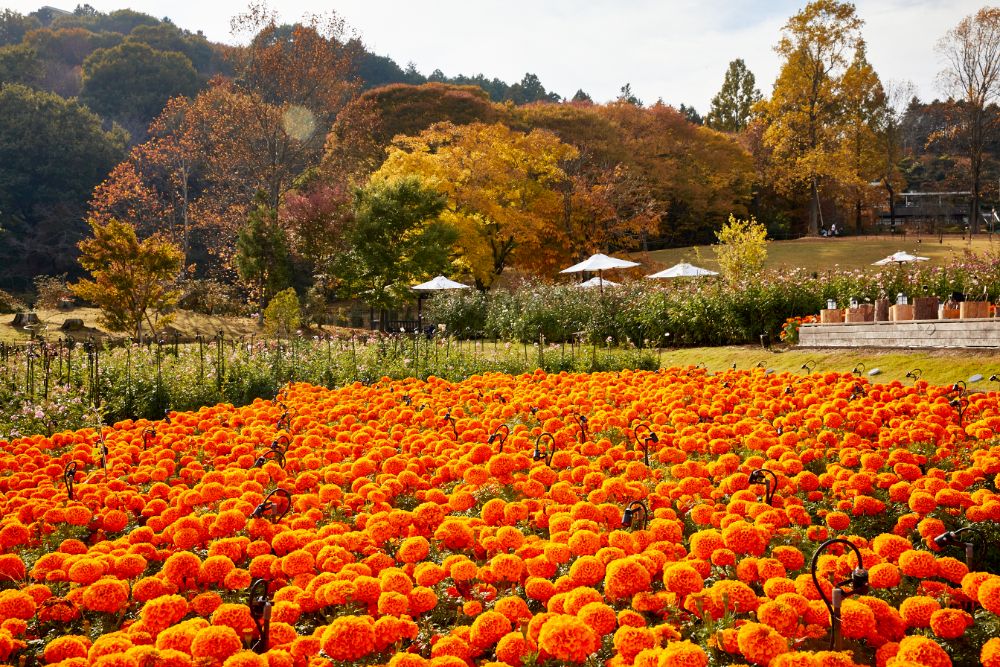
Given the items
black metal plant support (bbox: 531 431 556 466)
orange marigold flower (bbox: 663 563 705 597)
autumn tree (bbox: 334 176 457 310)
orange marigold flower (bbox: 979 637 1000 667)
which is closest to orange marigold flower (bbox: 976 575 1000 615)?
orange marigold flower (bbox: 979 637 1000 667)

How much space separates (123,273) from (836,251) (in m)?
35.0

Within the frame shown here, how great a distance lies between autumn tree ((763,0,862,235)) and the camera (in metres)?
42.1

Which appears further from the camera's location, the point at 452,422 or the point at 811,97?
the point at 811,97

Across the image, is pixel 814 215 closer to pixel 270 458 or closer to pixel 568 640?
pixel 270 458

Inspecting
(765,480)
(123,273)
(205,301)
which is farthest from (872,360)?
(205,301)

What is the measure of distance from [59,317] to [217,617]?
24905mm

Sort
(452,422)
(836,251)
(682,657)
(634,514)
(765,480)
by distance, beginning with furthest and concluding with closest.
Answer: (836,251) → (452,422) → (765,480) → (634,514) → (682,657)

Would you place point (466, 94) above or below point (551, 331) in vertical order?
above

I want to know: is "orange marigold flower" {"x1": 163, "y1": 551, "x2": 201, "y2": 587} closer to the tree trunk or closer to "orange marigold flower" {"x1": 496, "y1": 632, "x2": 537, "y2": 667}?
"orange marigold flower" {"x1": 496, "y1": 632, "x2": 537, "y2": 667}

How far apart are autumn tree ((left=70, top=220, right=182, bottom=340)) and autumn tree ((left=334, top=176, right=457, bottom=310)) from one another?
8.80m

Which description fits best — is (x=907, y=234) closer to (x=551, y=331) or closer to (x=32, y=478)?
(x=551, y=331)

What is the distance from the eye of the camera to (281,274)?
91.8 feet

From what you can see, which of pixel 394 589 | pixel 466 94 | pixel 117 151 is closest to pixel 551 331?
pixel 394 589

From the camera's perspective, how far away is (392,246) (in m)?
28.0
